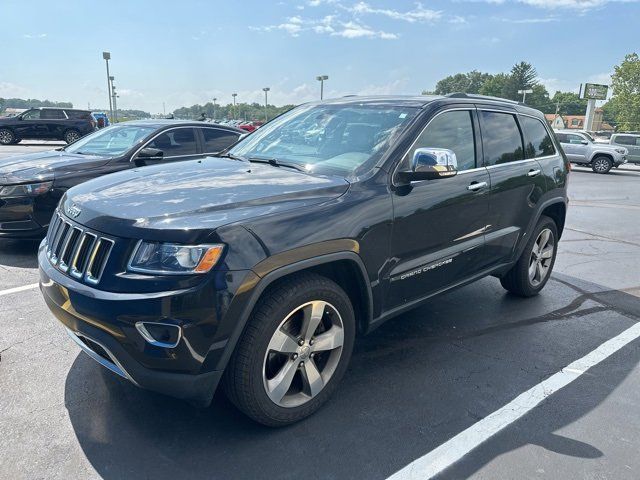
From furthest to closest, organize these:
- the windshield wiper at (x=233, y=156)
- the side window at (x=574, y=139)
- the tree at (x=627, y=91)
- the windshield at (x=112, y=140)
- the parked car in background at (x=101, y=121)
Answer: the tree at (x=627, y=91), the parked car in background at (x=101, y=121), the side window at (x=574, y=139), the windshield at (x=112, y=140), the windshield wiper at (x=233, y=156)

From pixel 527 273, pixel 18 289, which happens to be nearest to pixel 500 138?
pixel 527 273

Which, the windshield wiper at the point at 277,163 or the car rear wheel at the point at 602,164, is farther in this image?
the car rear wheel at the point at 602,164

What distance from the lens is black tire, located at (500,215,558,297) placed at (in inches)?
181

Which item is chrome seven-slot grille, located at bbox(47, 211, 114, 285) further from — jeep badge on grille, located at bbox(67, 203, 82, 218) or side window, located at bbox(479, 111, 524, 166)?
side window, located at bbox(479, 111, 524, 166)

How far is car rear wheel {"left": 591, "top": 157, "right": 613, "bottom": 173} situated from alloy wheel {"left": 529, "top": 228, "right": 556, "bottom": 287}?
19.6 meters

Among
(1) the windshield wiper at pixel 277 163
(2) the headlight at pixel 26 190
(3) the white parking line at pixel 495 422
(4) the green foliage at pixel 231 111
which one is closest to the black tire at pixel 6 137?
(2) the headlight at pixel 26 190

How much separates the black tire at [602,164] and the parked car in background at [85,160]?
775 inches

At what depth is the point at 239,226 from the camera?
232 cm

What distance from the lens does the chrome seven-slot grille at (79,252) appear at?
2.36 metres

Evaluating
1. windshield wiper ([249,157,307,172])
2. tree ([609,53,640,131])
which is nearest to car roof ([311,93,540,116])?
windshield wiper ([249,157,307,172])

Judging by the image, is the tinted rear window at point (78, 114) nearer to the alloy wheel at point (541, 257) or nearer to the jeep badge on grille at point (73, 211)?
the jeep badge on grille at point (73, 211)

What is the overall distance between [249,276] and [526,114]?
348 cm

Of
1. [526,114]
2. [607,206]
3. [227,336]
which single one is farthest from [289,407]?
[607,206]

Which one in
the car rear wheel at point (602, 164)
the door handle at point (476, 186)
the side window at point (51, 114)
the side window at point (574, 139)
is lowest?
the car rear wheel at point (602, 164)
